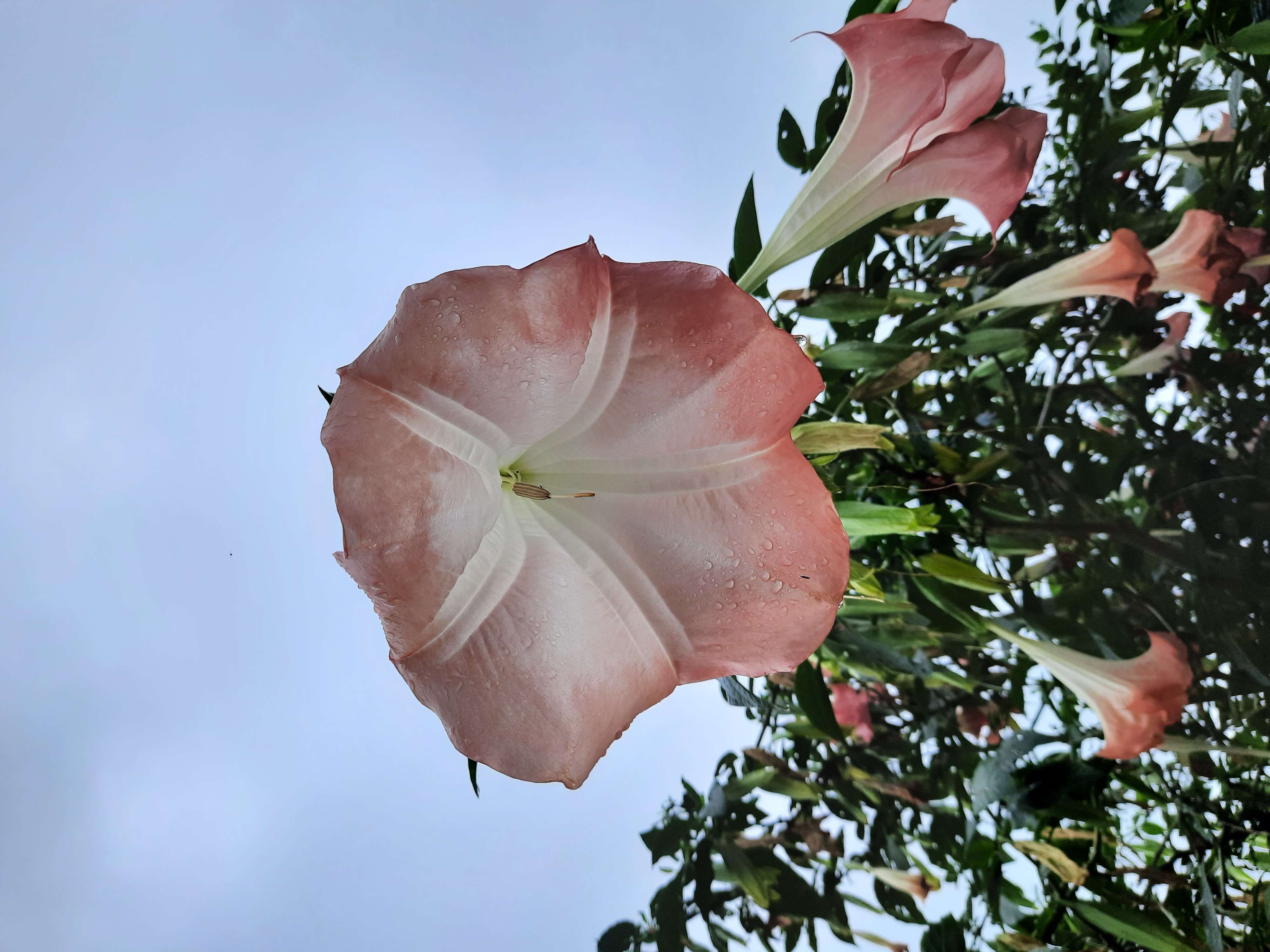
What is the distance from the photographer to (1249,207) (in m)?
0.62

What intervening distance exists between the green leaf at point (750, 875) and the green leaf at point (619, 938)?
2.6 inches

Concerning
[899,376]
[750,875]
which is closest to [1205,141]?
[899,376]

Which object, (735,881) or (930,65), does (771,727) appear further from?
(930,65)

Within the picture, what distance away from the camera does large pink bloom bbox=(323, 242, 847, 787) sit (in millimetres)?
330

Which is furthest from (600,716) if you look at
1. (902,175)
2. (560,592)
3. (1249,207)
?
(1249,207)

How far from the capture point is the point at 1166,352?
0.66 meters

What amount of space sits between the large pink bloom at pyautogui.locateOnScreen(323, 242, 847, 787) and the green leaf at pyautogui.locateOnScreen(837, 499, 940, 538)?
0.16m

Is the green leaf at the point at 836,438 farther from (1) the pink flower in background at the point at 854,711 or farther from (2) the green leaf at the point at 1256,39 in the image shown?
(1) the pink flower in background at the point at 854,711

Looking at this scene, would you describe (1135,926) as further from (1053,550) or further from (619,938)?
(619,938)

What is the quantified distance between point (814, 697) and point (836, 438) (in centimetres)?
27

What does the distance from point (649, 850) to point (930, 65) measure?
80cm

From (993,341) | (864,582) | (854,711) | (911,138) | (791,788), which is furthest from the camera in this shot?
(854,711)

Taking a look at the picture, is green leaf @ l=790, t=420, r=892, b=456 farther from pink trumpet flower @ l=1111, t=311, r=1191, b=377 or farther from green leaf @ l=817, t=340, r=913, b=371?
pink trumpet flower @ l=1111, t=311, r=1191, b=377

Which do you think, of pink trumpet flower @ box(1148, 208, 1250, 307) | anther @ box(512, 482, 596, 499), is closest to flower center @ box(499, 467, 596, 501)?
anther @ box(512, 482, 596, 499)
